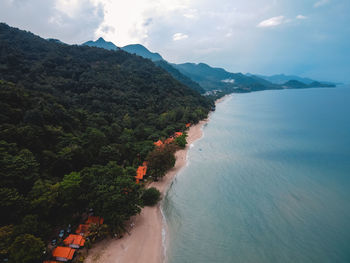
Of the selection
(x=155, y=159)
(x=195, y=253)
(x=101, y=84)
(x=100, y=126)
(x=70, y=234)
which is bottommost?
(x=195, y=253)

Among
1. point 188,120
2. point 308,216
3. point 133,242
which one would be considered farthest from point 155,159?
point 188,120

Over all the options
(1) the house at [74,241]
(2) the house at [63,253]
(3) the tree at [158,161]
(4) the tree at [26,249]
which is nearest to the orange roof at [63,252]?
(2) the house at [63,253]

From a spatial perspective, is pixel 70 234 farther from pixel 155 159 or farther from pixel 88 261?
pixel 155 159

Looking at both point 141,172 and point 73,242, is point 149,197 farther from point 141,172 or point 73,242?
point 73,242

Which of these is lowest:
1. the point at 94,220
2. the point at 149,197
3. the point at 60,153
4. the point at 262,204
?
the point at 262,204

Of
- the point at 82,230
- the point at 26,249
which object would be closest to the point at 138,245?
the point at 82,230

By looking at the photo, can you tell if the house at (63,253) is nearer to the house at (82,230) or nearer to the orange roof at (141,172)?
the house at (82,230)
